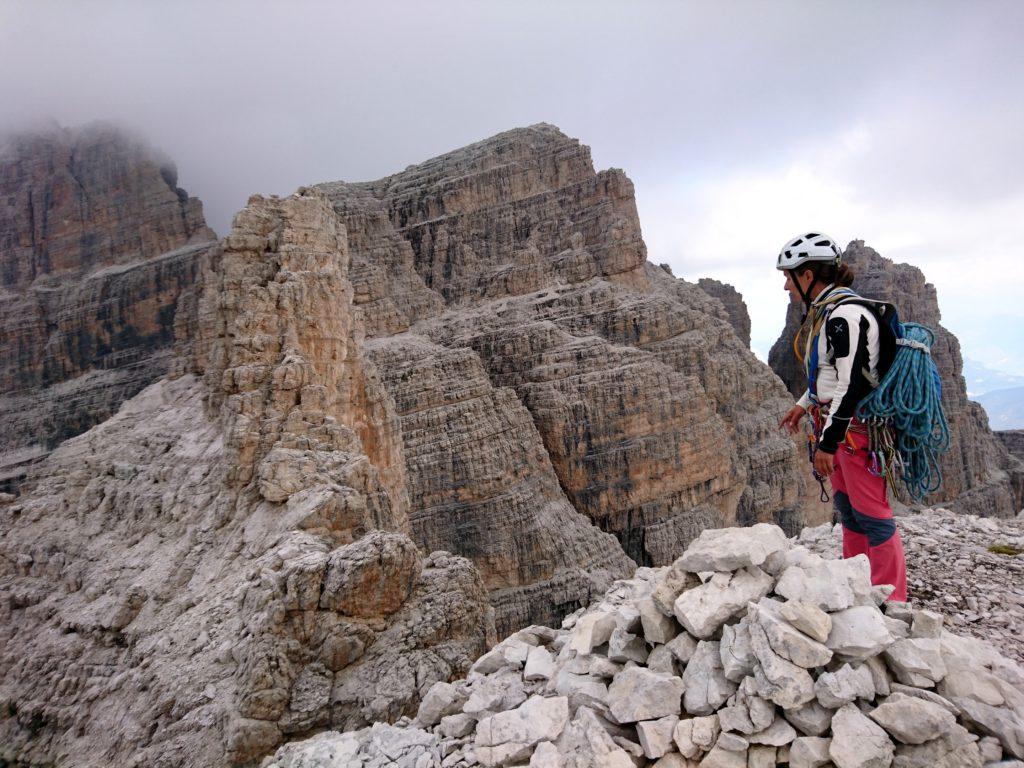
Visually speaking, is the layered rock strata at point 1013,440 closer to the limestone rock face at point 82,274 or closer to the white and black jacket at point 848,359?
the white and black jacket at point 848,359

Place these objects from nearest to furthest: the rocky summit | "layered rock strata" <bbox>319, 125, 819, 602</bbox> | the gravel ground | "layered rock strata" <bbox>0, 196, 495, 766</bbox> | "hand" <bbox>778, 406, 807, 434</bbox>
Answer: the rocky summit < the gravel ground < "hand" <bbox>778, 406, 807, 434</bbox> < "layered rock strata" <bbox>0, 196, 495, 766</bbox> < "layered rock strata" <bbox>319, 125, 819, 602</bbox>

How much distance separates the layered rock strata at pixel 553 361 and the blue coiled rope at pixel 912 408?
26348 mm

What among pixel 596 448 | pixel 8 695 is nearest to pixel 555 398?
pixel 596 448

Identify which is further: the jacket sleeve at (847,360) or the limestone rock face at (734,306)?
the limestone rock face at (734,306)

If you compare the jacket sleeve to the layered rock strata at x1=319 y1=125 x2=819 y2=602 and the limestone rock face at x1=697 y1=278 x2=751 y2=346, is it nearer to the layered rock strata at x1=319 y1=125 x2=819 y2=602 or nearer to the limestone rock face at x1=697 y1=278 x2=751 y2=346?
the layered rock strata at x1=319 y1=125 x2=819 y2=602

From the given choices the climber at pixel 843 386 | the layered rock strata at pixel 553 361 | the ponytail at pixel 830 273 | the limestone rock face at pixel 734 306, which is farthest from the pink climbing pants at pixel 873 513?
the limestone rock face at pixel 734 306

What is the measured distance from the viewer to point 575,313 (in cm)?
4184

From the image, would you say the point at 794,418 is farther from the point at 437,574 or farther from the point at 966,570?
the point at 437,574

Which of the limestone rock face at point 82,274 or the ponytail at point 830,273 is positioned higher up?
the limestone rock face at point 82,274

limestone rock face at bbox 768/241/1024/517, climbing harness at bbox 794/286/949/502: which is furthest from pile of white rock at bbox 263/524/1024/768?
limestone rock face at bbox 768/241/1024/517

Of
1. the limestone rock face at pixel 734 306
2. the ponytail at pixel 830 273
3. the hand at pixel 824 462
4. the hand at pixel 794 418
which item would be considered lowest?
the hand at pixel 824 462

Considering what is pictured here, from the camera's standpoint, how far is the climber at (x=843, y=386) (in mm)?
4070

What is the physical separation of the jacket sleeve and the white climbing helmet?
2.00 feet

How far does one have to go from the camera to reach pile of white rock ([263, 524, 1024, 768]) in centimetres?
298
